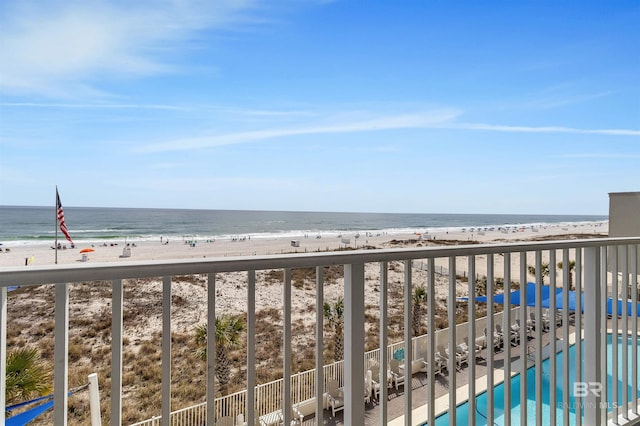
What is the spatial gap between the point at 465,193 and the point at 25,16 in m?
27.5

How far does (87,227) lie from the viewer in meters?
23.3

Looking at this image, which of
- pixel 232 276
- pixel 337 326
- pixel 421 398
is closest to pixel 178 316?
pixel 232 276

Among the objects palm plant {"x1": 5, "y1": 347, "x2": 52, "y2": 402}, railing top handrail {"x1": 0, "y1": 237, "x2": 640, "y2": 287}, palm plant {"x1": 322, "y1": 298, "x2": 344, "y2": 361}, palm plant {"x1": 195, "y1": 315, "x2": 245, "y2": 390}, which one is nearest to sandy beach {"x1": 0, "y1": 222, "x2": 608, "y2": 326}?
palm plant {"x1": 322, "y1": 298, "x2": 344, "y2": 361}

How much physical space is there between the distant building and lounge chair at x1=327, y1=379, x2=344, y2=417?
6148mm

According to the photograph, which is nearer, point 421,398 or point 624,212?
point 421,398

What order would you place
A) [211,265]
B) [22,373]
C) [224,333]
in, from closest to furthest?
[211,265] < [22,373] < [224,333]

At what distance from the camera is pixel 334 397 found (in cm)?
539

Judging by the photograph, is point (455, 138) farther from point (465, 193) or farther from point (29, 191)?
point (29, 191)

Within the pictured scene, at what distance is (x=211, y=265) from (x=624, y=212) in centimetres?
914

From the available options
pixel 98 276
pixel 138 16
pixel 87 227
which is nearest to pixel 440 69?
pixel 138 16

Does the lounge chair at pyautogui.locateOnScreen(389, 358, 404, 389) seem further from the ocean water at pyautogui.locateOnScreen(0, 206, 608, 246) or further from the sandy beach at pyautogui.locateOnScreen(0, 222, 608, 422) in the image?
the ocean water at pyautogui.locateOnScreen(0, 206, 608, 246)

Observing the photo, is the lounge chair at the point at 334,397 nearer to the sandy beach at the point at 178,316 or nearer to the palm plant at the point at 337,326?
the palm plant at the point at 337,326

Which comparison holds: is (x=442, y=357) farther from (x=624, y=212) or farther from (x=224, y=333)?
(x=224, y=333)

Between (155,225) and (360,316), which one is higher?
(360,316)
